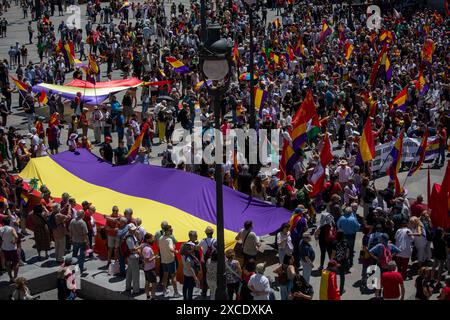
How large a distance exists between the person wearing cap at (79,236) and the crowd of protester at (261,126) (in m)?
0.03

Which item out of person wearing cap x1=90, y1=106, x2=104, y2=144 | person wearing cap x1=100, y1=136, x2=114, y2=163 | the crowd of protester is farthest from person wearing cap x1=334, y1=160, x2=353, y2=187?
person wearing cap x1=90, y1=106, x2=104, y2=144

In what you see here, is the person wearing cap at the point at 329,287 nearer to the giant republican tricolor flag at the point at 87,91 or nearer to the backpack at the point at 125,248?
the backpack at the point at 125,248

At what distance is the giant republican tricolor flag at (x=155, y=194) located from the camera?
18.1m

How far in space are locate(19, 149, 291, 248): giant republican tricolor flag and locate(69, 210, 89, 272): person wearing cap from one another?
132 cm

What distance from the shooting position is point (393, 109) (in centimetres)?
2670

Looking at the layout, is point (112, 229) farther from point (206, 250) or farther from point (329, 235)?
point (329, 235)

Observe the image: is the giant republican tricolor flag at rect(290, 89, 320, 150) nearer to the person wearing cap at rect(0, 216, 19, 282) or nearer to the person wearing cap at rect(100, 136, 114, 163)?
the person wearing cap at rect(100, 136, 114, 163)

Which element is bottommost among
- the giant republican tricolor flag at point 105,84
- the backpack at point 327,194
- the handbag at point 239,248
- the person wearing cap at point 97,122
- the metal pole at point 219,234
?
the person wearing cap at point 97,122

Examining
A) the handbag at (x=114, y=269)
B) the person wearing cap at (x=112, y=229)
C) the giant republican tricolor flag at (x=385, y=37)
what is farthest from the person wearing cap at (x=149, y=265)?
the giant republican tricolor flag at (x=385, y=37)

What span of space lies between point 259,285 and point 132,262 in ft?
9.87

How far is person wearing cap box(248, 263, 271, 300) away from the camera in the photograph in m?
14.0

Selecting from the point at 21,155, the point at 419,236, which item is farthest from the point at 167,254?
the point at 21,155

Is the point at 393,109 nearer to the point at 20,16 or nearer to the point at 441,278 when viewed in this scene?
the point at 441,278
